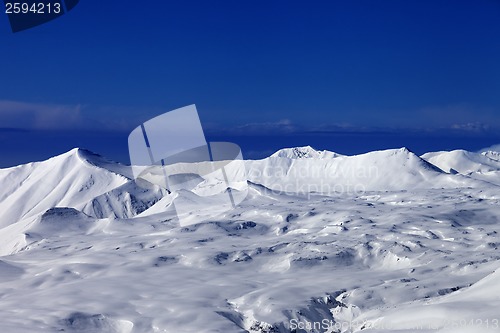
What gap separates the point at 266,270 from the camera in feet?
352

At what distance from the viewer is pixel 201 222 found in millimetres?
154625

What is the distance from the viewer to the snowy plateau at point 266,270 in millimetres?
68438

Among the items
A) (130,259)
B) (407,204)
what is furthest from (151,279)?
(407,204)

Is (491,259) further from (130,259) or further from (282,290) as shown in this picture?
(130,259)

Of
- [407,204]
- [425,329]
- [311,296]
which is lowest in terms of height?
[407,204]

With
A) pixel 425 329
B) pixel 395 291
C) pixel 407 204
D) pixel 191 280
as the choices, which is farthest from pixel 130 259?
pixel 407 204

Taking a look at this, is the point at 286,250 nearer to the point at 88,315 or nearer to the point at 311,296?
the point at 311,296

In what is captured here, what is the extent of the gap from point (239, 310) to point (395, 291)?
19546 mm

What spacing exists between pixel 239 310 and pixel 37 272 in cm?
5042

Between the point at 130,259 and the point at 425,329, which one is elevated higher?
the point at 425,329

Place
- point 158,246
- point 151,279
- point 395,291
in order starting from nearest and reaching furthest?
point 395,291, point 151,279, point 158,246

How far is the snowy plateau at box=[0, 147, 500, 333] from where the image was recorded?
68438mm

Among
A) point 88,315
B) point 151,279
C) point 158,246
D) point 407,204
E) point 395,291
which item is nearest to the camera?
point 88,315

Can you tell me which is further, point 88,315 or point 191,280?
point 191,280
